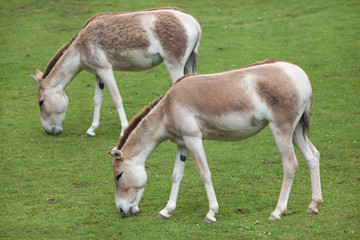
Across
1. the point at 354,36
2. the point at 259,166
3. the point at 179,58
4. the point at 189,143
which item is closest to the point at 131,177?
the point at 189,143

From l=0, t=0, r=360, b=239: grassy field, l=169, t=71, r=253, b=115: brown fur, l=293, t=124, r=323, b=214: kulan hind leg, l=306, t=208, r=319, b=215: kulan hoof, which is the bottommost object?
l=0, t=0, r=360, b=239: grassy field

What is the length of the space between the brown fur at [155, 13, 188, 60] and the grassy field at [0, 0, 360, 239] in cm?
226

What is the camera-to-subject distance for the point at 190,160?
11523 millimetres

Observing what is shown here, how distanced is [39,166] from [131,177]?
3804 mm

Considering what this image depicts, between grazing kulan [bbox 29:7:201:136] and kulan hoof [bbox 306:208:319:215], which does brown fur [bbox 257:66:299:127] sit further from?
grazing kulan [bbox 29:7:201:136]

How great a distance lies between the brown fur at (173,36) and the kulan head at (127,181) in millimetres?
4163

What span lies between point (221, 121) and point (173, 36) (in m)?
4.33

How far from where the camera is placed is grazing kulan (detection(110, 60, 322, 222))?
7.80 m

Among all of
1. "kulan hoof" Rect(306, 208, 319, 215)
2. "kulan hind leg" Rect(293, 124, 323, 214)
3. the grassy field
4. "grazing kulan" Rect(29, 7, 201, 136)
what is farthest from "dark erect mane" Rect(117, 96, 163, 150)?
"grazing kulan" Rect(29, 7, 201, 136)

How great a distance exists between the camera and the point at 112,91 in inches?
501

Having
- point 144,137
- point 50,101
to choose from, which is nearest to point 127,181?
point 144,137

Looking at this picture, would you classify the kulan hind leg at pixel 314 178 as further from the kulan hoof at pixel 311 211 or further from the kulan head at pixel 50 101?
the kulan head at pixel 50 101

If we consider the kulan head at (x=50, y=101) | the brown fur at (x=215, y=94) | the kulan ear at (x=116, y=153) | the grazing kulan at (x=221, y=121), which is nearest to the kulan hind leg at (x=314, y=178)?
the grazing kulan at (x=221, y=121)

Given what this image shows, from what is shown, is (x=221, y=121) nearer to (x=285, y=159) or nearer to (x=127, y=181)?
(x=285, y=159)
